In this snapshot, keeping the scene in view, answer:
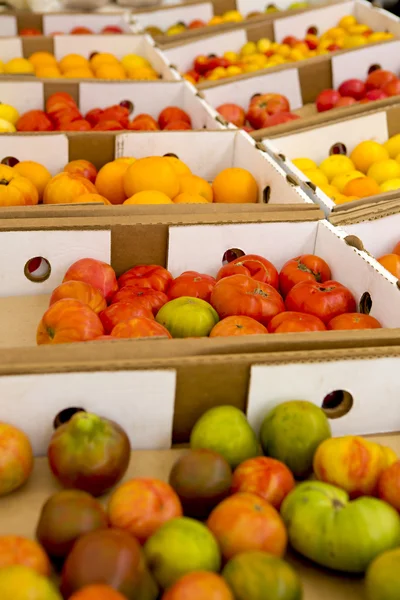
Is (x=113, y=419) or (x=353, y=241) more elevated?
(x=353, y=241)

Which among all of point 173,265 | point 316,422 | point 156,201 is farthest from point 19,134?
point 316,422

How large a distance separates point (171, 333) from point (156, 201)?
52cm

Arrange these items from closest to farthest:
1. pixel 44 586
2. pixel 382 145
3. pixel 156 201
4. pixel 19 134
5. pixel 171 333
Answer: pixel 44 586, pixel 171 333, pixel 156 201, pixel 19 134, pixel 382 145

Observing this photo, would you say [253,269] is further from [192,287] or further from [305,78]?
[305,78]

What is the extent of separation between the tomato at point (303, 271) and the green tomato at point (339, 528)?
0.69 metres

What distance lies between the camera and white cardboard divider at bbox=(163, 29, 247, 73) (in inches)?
134

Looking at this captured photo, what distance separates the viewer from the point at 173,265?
168cm

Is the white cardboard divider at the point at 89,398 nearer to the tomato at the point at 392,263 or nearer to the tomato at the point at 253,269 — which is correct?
the tomato at the point at 253,269

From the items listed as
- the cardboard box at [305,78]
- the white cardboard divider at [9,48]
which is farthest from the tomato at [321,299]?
the white cardboard divider at [9,48]

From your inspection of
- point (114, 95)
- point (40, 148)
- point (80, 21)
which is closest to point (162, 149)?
point (40, 148)

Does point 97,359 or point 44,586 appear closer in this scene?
point 44,586

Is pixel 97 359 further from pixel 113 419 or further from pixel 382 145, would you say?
pixel 382 145

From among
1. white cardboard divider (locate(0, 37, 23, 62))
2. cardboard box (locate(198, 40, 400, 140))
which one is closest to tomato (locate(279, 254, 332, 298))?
cardboard box (locate(198, 40, 400, 140))

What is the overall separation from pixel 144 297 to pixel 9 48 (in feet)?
7.42
